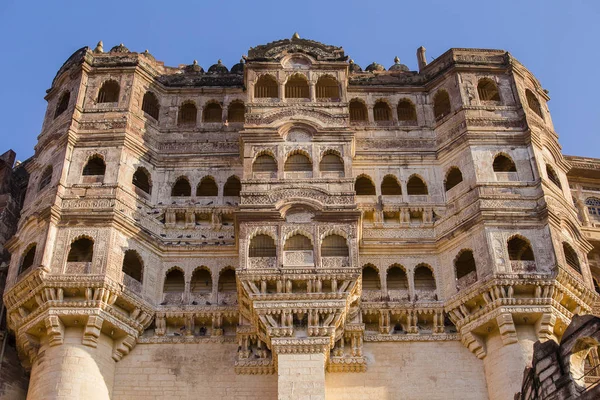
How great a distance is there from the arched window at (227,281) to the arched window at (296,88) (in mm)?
6327

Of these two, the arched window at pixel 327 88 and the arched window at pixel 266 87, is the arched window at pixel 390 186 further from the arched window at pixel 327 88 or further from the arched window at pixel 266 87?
the arched window at pixel 266 87

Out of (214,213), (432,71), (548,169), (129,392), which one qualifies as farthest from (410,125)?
(129,392)

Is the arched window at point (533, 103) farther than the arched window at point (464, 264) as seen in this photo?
Yes

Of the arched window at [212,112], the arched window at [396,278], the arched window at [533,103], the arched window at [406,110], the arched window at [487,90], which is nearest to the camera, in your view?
the arched window at [396,278]

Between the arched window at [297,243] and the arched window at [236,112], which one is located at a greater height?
the arched window at [236,112]

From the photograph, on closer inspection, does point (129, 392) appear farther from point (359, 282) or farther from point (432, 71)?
point (432, 71)

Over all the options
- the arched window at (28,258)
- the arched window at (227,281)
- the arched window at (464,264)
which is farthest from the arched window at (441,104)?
the arched window at (28,258)

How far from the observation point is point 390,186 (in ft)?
91.0

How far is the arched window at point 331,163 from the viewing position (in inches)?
1032

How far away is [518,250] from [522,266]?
122 cm

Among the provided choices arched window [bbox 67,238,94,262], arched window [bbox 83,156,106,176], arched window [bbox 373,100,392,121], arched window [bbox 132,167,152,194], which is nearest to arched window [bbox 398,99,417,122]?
arched window [bbox 373,100,392,121]

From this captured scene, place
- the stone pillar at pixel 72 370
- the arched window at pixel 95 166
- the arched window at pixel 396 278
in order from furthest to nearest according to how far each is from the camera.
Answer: the arched window at pixel 95 166
the arched window at pixel 396 278
the stone pillar at pixel 72 370

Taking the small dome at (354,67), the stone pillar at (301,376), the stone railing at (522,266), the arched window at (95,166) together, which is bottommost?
the stone pillar at (301,376)

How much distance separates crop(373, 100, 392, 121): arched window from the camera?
96.5 feet
